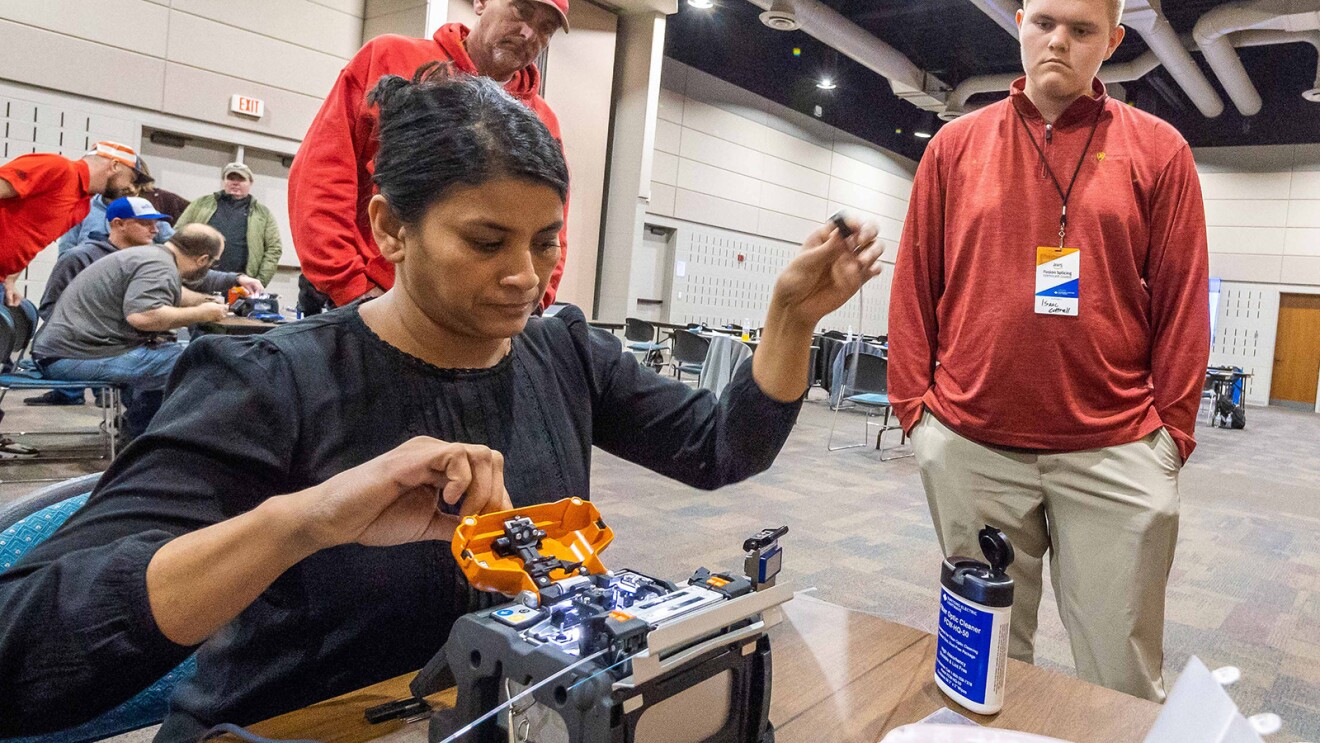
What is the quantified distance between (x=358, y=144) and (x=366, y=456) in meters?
1.04

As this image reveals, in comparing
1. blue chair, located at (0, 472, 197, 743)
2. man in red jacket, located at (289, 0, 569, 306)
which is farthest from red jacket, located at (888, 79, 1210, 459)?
blue chair, located at (0, 472, 197, 743)

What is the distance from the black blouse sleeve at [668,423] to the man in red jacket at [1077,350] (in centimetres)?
57

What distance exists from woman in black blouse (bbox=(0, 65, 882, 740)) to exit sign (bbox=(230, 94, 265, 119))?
22.5ft

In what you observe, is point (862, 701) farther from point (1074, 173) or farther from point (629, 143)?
point (629, 143)

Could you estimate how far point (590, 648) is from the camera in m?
0.50

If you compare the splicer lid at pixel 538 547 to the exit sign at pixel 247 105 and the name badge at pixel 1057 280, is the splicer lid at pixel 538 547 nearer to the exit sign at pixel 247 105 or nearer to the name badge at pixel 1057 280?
the name badge at pixel 1057 280

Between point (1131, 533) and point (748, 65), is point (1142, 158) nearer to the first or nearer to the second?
point (1131, 533)

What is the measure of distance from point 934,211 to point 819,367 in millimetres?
6935

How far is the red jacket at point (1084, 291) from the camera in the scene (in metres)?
1.38

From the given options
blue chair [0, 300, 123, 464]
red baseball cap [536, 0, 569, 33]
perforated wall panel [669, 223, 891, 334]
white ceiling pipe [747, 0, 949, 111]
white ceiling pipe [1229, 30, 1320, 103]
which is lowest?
blue chair [0, 300, 123, 464]

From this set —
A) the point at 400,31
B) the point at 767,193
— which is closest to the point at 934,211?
the point at 400,31

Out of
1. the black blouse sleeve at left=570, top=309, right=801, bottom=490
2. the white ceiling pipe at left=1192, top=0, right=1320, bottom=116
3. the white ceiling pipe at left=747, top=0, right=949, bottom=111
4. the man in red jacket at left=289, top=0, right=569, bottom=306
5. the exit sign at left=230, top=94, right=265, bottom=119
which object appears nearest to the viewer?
the black blouse sleeve at left=570, top=309, right=801, bottom=490

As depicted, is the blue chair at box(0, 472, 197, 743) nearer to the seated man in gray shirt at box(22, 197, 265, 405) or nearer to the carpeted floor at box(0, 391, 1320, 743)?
the carpeted floor at box(0, 391, 1320, 743)

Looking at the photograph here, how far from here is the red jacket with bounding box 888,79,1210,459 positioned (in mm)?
1380
